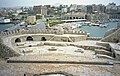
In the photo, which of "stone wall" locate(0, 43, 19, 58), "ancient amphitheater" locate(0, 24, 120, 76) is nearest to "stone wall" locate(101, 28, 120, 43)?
"ancient amphitheater" locate(0, 24, 120, 76)

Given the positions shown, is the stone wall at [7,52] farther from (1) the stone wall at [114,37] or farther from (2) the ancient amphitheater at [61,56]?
(1) the stone wall at [114,37]

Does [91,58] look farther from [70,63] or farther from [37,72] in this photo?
[37,72]

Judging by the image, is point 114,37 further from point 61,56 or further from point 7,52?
point 7,52

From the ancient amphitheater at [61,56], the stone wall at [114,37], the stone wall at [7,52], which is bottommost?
the ancient amphitheater at [61,56]

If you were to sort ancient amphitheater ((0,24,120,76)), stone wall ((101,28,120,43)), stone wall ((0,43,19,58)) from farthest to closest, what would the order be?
stone wall ((101,28,120,43)) → stone wall ((0,43,19,58)) → ancient amphitheater ((0,24,120,76))

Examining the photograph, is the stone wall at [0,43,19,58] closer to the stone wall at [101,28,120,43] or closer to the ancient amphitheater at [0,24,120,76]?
the ancient amphitheater at [0,24,120,76]

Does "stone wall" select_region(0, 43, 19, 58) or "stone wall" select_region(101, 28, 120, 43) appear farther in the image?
"stone wall" select_region(101, 28, 120, 43)

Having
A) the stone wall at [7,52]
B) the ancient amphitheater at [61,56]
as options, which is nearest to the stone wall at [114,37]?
the ancient amphitheater at [61,56]

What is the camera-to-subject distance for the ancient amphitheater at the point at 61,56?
40.0 ft

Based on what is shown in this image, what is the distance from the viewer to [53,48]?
16.9 meters

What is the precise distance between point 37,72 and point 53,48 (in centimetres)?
513

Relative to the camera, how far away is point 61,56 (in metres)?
14.9

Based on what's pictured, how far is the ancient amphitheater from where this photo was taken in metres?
12.2

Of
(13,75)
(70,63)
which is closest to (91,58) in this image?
(70,63)
